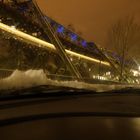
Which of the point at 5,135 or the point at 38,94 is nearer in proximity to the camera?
the point at 5,135

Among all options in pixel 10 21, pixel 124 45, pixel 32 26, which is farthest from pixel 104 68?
pixel 10 21

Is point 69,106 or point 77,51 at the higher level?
point 77,51

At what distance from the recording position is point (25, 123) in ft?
9.12

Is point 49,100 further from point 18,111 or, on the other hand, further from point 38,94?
point 18,111

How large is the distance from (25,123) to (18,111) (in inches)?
17.6

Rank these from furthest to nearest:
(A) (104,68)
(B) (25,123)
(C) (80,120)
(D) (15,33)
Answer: (A) (104,68) → (D) (15,33) → (C) (80,120) → (B) (25,123)

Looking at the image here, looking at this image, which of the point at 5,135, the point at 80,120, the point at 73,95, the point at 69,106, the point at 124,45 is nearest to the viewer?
the point at 5,135

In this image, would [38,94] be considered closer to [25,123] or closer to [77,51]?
[25,123]

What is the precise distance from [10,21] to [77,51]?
1530 cm

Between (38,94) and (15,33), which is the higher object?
(15,33)

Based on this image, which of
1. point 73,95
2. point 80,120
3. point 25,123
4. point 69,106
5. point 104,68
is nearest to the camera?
point 25,123

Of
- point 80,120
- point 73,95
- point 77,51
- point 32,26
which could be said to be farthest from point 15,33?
point 80,120

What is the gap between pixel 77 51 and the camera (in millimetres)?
40500

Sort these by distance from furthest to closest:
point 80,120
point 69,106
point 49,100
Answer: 1. point 49,100
2. point 69,106
3. point 80,120
